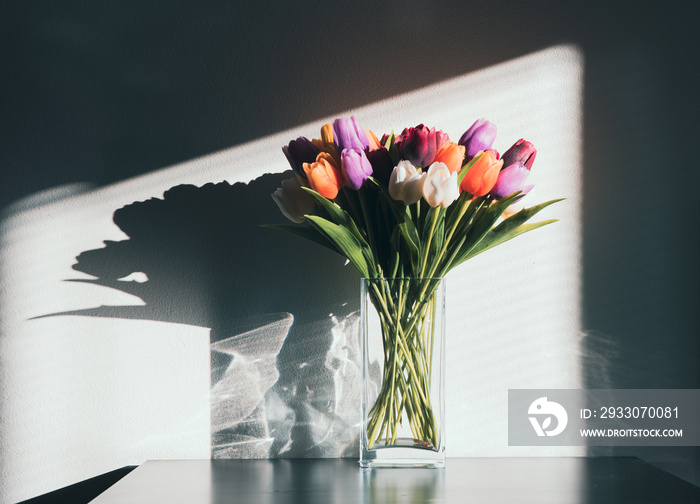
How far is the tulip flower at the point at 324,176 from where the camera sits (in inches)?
36.0

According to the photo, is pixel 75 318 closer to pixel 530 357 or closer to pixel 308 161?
pixel 308 161

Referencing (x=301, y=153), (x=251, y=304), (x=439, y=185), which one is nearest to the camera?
(x=439, y=185)

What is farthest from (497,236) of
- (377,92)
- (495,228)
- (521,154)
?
(377,92)

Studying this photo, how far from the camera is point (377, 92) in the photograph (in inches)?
46.3

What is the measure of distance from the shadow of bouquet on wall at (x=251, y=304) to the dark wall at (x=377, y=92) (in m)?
0.11

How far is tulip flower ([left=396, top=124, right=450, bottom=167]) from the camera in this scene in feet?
2.97

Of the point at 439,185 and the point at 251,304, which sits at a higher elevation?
the point at 439,185

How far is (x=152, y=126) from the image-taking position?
3.82ft

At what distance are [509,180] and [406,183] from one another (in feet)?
0.52

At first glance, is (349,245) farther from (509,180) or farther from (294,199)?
Result: (509,180)

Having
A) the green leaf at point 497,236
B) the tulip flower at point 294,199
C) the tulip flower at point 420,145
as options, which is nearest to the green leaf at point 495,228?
the green leaf at point 497,236

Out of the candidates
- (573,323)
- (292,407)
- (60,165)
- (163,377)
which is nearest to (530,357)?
(573,323)

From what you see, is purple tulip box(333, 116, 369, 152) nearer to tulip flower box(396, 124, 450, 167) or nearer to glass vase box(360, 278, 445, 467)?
tulip flower box(396, 124, 450, 167)

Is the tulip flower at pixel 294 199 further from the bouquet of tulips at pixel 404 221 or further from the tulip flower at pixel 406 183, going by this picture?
the tulip flower at pixel 406 183
